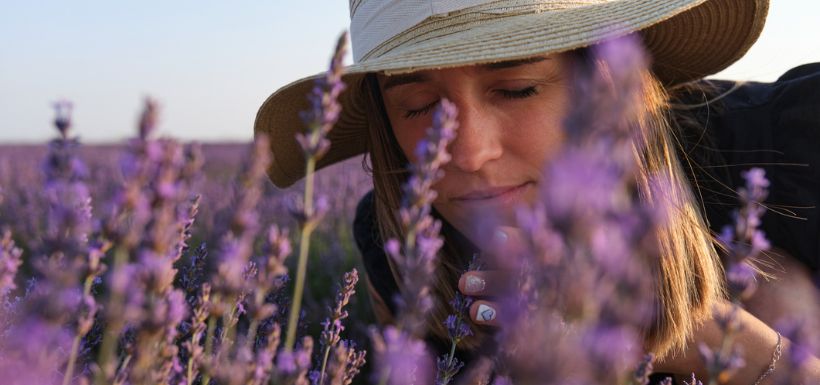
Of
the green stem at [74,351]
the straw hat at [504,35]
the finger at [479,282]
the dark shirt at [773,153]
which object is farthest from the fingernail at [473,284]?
the dark shirt at [773,153]

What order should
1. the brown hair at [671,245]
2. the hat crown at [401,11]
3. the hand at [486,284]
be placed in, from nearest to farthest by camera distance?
the hand at [486,284]
the hat crown at [401,11]
the brown hair at [671,245]

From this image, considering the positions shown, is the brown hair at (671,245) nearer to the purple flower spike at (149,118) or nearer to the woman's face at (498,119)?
the woman's face at (498,119)


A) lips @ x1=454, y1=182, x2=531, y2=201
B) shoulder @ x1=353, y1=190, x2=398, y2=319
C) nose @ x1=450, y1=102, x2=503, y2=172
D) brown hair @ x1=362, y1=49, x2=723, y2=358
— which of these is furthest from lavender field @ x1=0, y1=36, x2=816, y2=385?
shoulder @ x1=353, y1=190, x2=398, y2=319

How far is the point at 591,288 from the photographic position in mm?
687

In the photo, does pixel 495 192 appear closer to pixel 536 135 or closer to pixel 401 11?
pixel 536 135

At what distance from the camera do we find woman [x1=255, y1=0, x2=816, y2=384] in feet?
6.07

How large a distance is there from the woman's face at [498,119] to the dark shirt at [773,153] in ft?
2.72

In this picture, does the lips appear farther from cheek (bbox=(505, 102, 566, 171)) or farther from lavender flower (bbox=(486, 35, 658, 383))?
lavender flower (bbox=(486, 35, 658, 383))

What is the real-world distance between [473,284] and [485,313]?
0.76 feet

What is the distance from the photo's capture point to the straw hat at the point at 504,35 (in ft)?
5.89

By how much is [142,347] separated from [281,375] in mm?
246

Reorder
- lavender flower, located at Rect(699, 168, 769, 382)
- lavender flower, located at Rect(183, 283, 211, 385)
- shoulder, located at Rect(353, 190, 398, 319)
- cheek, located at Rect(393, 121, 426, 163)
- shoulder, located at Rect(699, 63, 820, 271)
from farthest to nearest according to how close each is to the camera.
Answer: shoulder, located at Rect(353, 190, 398, 319), shoulder, located at Rect(699, 63, 820, 271), cheek, located at Rect(393, 121, 426, 163), lavender flower, located at Rect(183, 283, 211, 385), lavender flower, located at Rect(699, 168, 769, 382)

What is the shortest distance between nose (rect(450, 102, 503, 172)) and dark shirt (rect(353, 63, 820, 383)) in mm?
1008

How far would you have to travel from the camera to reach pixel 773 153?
2732mm
